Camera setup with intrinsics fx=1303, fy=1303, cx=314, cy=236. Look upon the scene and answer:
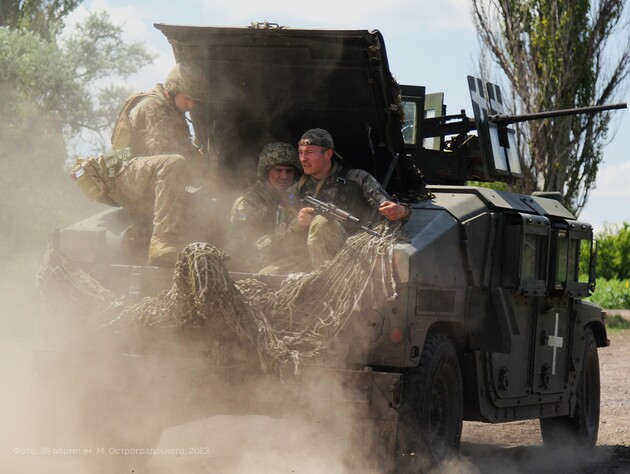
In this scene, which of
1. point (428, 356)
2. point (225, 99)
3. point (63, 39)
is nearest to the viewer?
point (428, 356)

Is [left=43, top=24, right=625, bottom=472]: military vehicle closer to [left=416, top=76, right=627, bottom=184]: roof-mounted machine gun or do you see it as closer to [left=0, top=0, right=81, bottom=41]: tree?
[left=416, top=76, right=627, bottom=184]: roof-mounted machine gun

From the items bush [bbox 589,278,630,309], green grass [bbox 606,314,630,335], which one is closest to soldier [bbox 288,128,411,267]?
green grass [bbox 606,314,630,335]

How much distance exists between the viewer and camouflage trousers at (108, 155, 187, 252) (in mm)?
8250

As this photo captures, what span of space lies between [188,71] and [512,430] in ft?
16.8

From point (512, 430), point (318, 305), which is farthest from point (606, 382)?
point (318, 305)

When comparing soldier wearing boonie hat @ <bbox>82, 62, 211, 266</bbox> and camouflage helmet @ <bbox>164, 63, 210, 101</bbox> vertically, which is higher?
camouflage helmet @ <bbox>164, 63, 210, 101</bbox>

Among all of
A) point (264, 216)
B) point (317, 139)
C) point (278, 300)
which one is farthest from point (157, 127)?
point (278, 300)

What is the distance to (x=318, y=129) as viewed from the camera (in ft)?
28.2

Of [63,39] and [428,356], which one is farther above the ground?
[63,39]

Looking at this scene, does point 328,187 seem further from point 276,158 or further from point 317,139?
point 276,158

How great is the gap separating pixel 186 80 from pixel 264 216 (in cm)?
127

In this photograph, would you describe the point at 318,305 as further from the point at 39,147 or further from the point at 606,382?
the point at 39,147

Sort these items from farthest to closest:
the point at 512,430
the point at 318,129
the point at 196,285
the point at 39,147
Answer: the point at 39,147, the point at 512,430, the point at 318,129, the point at 196,285

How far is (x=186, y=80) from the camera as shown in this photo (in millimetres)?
9039
